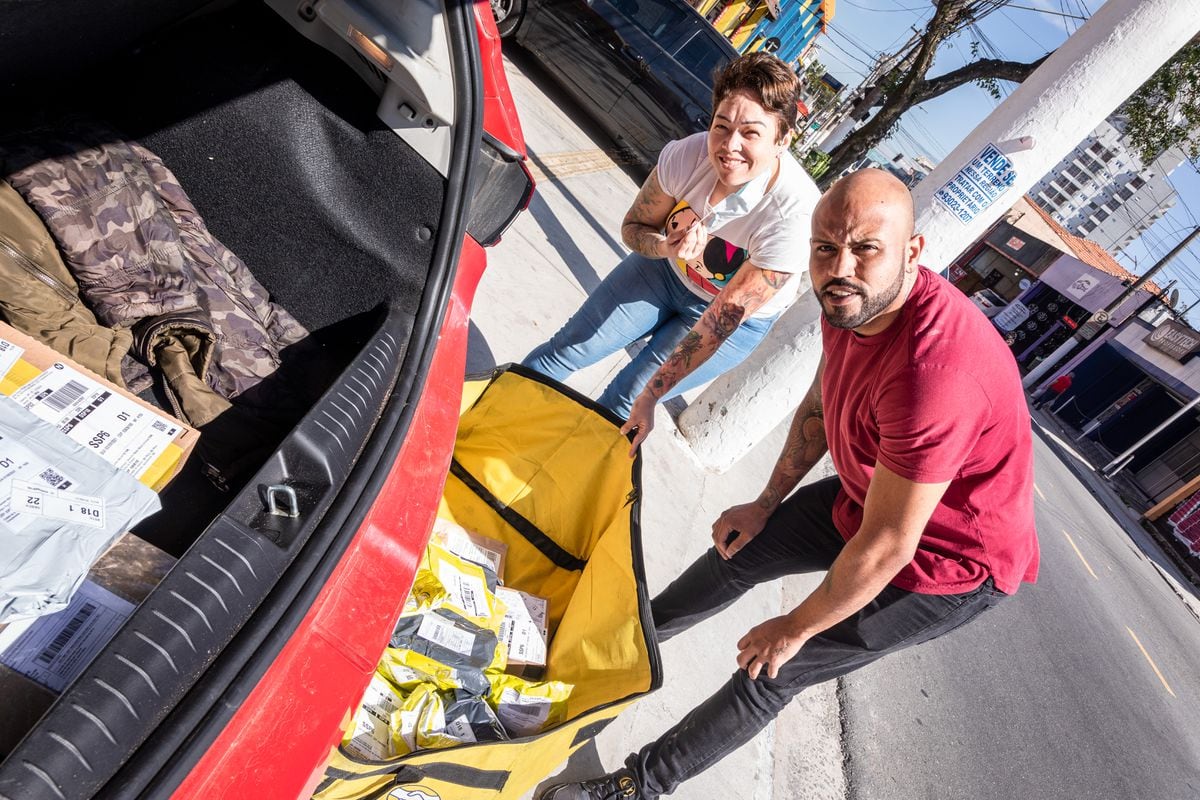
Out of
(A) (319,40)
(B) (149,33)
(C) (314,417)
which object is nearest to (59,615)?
(C) (314,417)

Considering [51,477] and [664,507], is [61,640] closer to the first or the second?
[51,477]

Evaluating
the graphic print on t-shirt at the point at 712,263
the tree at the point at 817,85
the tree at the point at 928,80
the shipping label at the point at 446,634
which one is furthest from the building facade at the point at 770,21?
the shipping label at the point at 446,634

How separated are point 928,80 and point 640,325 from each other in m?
10.3

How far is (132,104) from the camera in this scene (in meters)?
1.87

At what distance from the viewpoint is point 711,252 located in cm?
244

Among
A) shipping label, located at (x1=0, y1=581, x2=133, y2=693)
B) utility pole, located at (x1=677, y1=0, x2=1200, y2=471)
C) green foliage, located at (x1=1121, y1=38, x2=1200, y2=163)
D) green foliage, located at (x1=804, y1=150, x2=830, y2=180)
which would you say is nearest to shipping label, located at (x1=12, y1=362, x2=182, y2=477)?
shipping label, located at (x1=0, y1=581, x2=133, y2=693)

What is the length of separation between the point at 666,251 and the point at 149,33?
1.58 m

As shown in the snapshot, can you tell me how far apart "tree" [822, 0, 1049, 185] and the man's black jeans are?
8.69 m

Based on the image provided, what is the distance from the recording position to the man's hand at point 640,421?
7.18 ft

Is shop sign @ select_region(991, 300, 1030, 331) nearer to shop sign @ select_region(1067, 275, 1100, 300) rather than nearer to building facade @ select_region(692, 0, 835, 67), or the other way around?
shop sign @ select_region(1067, 275, 1100, 300)

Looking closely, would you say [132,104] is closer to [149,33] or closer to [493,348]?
[149,33]

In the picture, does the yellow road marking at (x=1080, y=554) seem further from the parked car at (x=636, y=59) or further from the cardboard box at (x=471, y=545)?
the cardboard box at (x=471, y=545)

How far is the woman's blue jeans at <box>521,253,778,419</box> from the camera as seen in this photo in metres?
2.54

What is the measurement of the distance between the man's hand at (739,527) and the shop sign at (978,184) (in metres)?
2.07
